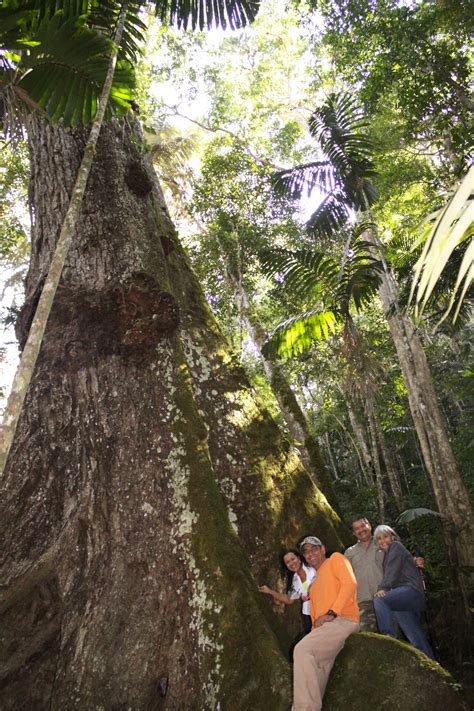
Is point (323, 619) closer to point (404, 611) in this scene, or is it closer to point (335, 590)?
point (335, 590)

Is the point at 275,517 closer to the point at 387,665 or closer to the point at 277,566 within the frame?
the point at 277,566

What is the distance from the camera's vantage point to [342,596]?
2.85m

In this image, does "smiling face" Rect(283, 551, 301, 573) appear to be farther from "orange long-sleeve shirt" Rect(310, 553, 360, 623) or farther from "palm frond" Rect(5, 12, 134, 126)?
"palm frond" Rect(5, 12, 134, 126)

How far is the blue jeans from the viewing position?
3.59m

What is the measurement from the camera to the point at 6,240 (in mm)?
11656

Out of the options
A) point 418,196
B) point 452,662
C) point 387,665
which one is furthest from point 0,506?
point 418,196

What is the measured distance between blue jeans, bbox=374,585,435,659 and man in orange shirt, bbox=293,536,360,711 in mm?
899

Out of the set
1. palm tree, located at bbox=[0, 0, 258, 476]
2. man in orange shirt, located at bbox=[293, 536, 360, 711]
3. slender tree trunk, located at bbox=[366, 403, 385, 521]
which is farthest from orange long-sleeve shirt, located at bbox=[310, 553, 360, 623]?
slender tree trunk, located at bbox=[366, 403, 385, 521]

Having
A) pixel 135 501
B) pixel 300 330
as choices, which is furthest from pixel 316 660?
pixel 300 330

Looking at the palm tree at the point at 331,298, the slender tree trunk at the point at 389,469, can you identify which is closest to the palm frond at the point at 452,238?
the palm tree at the point at 331,298

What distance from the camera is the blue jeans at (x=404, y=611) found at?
359cm

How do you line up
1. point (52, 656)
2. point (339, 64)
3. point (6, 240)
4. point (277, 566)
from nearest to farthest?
point (52, 656)
point (277, 566)
point (339, 64)
point (6, 240)

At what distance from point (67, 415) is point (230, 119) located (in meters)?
15.1

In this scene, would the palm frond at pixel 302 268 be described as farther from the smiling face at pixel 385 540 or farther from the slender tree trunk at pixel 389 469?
the smiling face at pixel 385 540
